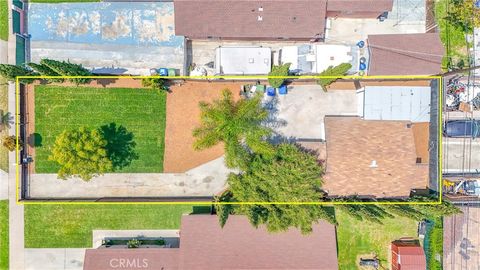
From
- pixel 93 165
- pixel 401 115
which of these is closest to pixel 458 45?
pixel 401 115

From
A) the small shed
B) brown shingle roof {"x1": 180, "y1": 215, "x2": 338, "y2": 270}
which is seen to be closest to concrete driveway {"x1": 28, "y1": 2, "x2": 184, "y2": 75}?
the small shed

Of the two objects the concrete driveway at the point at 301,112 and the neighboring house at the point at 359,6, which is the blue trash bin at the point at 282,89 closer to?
the concrete driveway at the point at 301,112

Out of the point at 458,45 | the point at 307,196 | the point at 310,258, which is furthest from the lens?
the point at 458,45

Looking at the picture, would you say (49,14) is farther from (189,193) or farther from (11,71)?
(189,193)

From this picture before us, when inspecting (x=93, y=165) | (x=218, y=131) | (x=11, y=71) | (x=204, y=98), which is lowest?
(x=93, y=165)

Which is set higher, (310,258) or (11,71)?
(11,71)

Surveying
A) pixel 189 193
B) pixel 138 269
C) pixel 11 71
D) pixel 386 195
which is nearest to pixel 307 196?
pixel 386 195

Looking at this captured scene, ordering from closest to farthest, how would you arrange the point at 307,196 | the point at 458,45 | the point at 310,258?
the point at 307,196, the point at 310,258, the point at 458,45

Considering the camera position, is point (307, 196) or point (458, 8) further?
point (458, 8)
